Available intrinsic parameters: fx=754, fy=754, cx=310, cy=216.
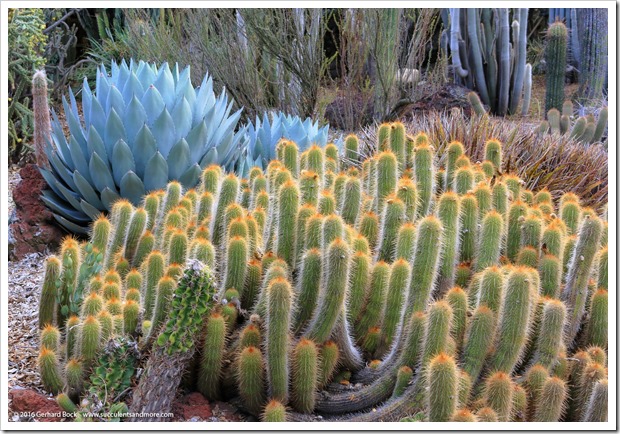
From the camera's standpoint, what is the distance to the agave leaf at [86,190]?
413cm

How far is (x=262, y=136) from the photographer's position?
16.0 ft

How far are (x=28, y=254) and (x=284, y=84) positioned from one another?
3385mm

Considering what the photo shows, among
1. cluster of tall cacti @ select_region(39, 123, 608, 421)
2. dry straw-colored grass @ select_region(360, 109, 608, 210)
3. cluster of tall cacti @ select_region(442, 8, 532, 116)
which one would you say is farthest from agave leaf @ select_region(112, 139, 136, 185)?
cluster of tall cacti @ select_region(442, 8, 532, 116)

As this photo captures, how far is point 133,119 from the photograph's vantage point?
4188 millimetres

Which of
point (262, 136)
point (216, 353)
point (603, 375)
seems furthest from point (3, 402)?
point (262, 136)

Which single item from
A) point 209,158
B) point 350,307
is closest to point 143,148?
point 209,158

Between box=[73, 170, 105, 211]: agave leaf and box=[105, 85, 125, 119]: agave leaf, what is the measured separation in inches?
16.1

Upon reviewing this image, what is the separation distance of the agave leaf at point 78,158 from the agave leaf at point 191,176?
1.74 feet

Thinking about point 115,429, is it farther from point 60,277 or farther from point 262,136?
point 262,136

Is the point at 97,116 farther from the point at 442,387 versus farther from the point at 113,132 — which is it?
the point at 442,387

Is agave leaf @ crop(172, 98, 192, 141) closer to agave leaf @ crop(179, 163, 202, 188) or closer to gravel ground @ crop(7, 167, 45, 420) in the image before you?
agave leaf @ crop(179, 163, 202, 188)

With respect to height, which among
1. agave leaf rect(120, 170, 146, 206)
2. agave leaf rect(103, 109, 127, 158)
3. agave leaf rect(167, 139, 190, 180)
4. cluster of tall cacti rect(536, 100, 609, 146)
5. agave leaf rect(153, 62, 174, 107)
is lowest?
agave leaf rect(120, 170, 146, 206)

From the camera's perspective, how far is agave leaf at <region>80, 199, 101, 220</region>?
417 centimetres

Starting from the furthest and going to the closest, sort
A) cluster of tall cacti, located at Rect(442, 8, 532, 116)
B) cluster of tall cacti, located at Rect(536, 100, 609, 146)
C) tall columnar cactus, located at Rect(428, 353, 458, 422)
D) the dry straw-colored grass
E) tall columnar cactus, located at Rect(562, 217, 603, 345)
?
cluster of tall cacti, located at Rect(442, 8, 532, 116) < cluster of tall cacti, located at Rect(536, 100, 609, 146) < the dry straw-colored grass < tall columnar cactus, located at Rect(562, 217, 603, 345) < tall columnar cactus, located at Rect(428, 353, 458, 422)
